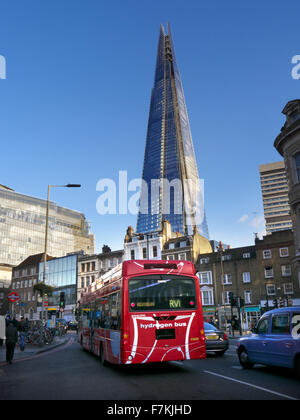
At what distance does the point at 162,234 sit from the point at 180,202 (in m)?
104

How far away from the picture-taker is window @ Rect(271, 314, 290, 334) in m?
9.43

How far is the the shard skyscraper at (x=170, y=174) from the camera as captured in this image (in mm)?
161375

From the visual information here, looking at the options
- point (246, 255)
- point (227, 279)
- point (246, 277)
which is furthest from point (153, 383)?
point (227, 279)

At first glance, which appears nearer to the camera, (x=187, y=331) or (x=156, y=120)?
(x=187, y=331)

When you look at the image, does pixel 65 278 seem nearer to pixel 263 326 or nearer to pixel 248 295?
pixel 248 295

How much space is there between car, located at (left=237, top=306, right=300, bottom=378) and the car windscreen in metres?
2.05

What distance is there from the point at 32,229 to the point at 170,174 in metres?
69.1

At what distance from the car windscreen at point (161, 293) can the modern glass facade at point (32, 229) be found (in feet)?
352

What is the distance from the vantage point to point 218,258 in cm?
5081

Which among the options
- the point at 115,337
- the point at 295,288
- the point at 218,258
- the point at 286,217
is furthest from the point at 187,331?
the point at 286,217

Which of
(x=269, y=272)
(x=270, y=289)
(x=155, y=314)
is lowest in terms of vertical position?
(x=155, y=314)

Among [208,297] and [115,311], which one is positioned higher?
[208,297]

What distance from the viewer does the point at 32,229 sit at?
398ft

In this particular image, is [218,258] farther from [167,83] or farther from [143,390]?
[167,83]
